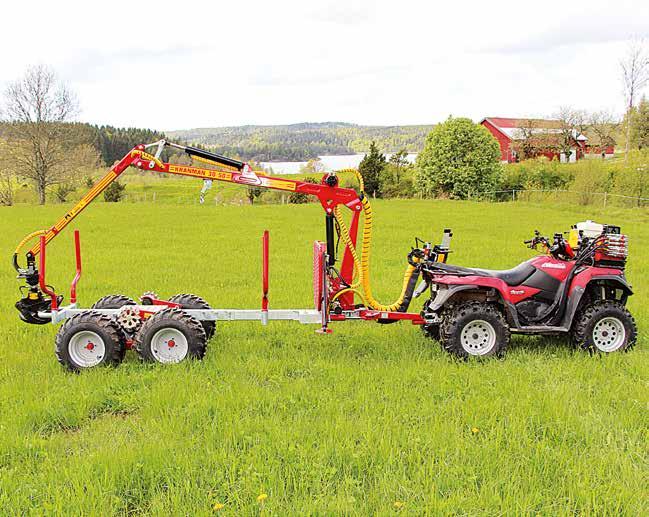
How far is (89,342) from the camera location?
6660 mm

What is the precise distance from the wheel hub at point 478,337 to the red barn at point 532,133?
56407 mm

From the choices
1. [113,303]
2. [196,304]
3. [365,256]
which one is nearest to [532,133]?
[365,256]

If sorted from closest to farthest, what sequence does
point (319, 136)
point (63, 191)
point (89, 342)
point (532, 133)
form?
1. point (89, 342)
2. point (63, 191)
3. point (532, 133)
4. point (319, 136)

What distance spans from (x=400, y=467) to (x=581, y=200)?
32102 millimetres

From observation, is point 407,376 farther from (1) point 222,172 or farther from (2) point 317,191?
(1) point 222,172

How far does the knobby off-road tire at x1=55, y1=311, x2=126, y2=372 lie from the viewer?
6516mm

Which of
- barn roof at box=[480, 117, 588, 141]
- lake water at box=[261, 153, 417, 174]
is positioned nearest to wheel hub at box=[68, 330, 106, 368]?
lake water at box=[261, 153, 417, 174]

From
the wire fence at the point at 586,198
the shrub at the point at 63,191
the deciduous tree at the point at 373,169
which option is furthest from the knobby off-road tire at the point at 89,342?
the shrub at the point at 63,191

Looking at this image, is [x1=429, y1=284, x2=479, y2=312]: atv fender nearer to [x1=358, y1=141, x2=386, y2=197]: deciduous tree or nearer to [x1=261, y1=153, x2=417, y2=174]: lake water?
[x1=261, y1=153, x2=417, y2=174]: lake water

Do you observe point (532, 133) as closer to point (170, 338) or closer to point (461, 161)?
point (461, 161)

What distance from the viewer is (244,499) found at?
4.04 m

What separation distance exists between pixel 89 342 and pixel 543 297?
5.52m

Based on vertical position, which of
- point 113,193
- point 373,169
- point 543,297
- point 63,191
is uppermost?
point 373,169

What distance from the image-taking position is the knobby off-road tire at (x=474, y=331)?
679cm
